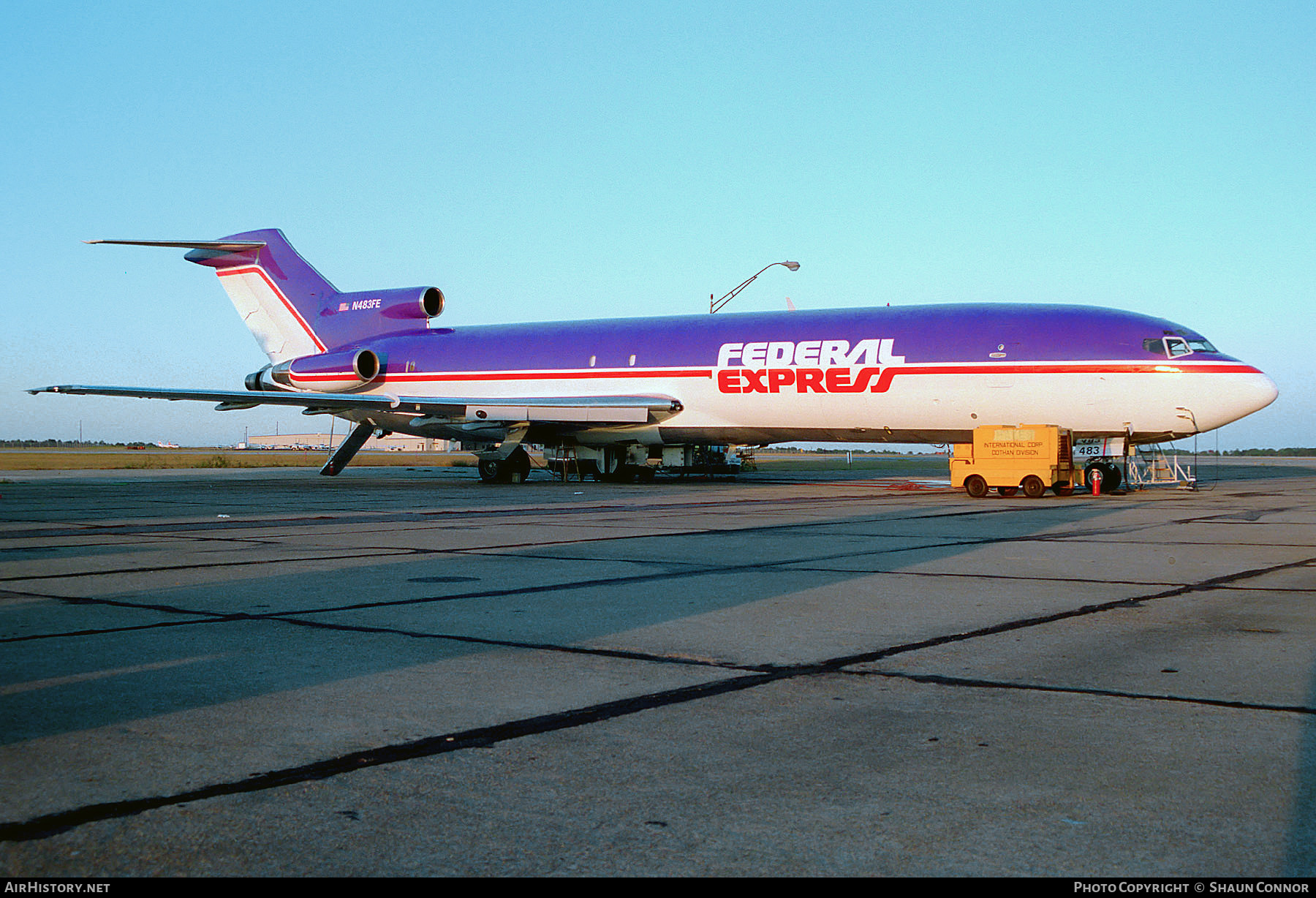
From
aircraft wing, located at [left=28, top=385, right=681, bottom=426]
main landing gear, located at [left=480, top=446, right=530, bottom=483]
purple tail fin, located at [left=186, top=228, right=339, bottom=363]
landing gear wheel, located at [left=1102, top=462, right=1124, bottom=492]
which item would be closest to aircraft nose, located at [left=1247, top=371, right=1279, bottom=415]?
landing gear wheel, located at [left=1102, top=462, right=1124, bottom=492]

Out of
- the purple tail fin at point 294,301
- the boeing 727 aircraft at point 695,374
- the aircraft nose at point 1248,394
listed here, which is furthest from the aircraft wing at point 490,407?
the aircraft nose at point 1248,394

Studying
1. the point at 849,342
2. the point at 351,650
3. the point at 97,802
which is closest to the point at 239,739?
the point at 97,802

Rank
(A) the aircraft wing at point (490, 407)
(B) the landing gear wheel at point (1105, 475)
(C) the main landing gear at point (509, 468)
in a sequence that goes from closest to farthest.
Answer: (B) the landing gear wheel at point (1105, 475) → (A) the aircraft wing at point (490, 407) → (C) the main landing gear at point (509, 468)

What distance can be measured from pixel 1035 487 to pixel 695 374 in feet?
27.4

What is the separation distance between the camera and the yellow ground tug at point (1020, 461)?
20.7m

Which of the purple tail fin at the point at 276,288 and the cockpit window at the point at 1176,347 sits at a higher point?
the purple tail fin at the point at 276,288

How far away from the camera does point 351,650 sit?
216 inches

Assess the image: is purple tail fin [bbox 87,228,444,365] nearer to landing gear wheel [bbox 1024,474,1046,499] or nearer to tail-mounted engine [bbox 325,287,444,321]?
tail-mounted engine [bbox 325,287,444,321]

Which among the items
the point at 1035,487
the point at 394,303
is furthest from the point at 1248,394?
the point at 394,303

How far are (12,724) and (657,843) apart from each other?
2628mm

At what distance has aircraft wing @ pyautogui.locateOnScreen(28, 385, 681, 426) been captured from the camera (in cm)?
2536

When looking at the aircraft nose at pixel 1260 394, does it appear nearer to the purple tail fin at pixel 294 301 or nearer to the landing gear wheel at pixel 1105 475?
the landing gear wheel at pixel 1105 475
